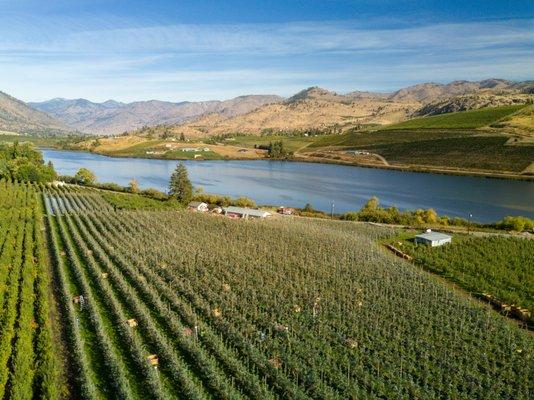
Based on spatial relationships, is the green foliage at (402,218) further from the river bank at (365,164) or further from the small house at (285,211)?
the river bank at (365,164)

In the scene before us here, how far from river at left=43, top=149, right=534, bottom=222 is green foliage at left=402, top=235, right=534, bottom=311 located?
25693 mm

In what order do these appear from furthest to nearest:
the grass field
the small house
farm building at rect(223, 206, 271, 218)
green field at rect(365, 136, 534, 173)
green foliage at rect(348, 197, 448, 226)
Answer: the grass field
green field at rect(365, 136, 534, 173)
the small house
farm building at rect(223, 206, 271, 218)
green foliage at rect(348, 197, 448, 226)

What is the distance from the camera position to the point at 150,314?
24562 millimetres

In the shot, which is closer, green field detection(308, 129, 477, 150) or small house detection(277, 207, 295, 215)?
small house detection(277, 207, 295, 215)

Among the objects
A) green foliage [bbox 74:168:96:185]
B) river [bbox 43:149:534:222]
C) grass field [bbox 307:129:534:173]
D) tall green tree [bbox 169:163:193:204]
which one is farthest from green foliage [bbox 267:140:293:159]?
tall green tree [bbox 169:163:193:204]

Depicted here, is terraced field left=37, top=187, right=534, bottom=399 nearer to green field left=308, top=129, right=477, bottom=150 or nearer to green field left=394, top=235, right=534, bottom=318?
green field left=394, top=235, right=534, bottom=318

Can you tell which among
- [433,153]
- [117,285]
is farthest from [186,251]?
[433,153]

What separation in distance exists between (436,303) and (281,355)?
37.9 feet

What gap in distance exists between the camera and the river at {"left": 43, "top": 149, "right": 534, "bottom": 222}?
76.2m

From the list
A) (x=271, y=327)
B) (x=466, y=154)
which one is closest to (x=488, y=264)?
(x=271, y=327)

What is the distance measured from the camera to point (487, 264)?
3525 cm

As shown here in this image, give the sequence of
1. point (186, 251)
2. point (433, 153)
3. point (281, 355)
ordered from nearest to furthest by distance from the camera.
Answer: point (281, 355) < point (186, 251) < point (433, 153)

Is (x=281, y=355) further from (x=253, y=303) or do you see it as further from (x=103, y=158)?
(x=103, y=158)

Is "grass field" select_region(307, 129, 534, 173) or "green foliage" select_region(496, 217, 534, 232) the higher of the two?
"grass field" select_region(307, 129, 534, 173)
